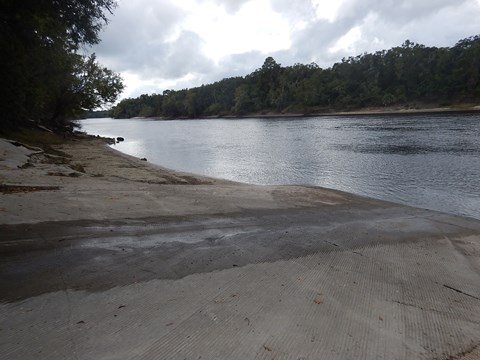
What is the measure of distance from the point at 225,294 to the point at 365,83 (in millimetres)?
116028

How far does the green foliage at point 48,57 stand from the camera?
8938mm

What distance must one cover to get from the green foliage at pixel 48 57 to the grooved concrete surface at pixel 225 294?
5561 millimetres

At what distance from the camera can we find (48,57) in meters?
22.7

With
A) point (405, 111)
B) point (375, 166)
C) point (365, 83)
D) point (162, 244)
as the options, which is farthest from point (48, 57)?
point (365, 83)

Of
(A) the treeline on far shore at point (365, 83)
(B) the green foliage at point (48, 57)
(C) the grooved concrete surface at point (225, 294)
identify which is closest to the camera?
(C) the grooved concrete surface at point (225, 294)

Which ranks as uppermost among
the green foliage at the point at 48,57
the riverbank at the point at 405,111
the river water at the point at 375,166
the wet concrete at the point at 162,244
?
the green foliage at the point at 48,57

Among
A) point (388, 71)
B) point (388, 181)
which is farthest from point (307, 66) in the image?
point (388, 181)

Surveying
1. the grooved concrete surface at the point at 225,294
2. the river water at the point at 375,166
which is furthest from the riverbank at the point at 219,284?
the river water at the point at 375,166

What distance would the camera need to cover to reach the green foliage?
8.94 m

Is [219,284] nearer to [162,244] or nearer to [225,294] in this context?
[225,294]

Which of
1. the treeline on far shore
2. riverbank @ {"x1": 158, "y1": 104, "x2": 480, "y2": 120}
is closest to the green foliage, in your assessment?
riverbank @ {"x1": 158, "y1": 104, "x2": 480, "y2": 120}

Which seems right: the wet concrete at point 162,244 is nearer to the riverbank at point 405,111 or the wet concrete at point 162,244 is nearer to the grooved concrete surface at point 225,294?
the grooved concrete surface at point 225,294

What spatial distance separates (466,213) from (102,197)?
13118 millimetres

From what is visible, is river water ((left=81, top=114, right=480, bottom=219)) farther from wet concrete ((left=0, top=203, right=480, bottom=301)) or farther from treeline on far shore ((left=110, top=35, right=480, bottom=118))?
treeline on far shore ((left=110, top=35, right=480, bottom=118))
